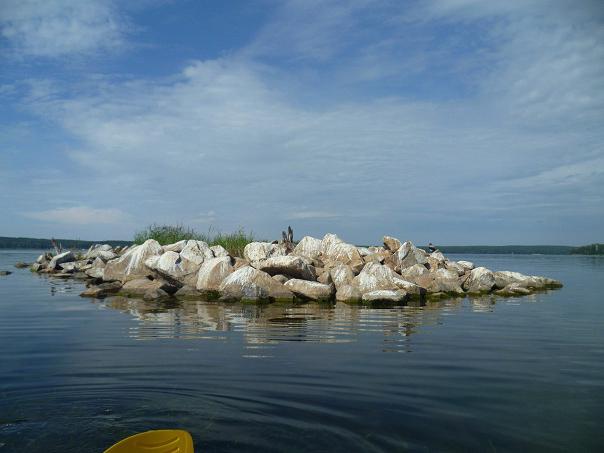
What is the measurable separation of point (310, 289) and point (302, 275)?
129cm

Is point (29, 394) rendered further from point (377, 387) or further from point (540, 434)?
point (540, 434)

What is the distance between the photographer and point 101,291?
21031mm

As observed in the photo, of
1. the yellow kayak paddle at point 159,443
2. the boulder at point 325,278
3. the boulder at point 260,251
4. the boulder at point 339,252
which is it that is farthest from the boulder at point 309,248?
the yellow kayak paddle at point 159,443

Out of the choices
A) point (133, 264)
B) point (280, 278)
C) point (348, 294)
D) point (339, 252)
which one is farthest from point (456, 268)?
point (133, 264)

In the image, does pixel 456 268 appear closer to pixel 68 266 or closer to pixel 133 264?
pixel 133 264

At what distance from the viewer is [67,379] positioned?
788 centimetres

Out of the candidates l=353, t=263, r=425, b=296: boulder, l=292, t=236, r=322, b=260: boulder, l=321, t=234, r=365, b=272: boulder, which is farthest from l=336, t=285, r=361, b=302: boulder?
l=292, t=236, r=322, b=260: boulder

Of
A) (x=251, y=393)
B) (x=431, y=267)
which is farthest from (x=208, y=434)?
(x=431, y=267)

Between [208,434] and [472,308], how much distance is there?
1436 cm

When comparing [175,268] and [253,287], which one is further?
[175,268]

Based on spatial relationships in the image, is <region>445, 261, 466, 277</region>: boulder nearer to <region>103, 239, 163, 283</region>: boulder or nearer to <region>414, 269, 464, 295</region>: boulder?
<region>414, 269, 464, 295</region>: boulder

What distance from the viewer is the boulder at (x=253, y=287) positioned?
18703 mm

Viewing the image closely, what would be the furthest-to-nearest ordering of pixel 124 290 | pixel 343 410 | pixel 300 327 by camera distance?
pixel 124 290, pixel 300 327, pixel 343 410

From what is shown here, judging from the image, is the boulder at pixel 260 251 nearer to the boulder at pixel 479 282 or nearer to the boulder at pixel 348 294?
the boulder at pixel 348 294
